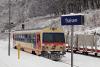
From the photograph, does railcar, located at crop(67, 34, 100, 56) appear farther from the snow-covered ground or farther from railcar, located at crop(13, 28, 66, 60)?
the snow-covered ground

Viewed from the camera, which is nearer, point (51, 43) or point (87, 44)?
point (51, 43)

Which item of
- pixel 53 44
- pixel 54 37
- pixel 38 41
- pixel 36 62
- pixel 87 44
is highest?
pixel 54 37

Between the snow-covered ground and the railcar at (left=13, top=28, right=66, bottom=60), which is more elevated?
the railcar at (left=13, top=28, right=66, bottom=60)

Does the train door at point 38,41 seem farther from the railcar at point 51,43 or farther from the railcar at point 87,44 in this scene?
the railcar at point 87,44

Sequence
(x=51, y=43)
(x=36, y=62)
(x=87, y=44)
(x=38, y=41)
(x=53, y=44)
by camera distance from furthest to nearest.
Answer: (x=87, y=44)
(x=38, y=41)
(x=51, y=43)
(x=53, y=44)
(x=36, y=62)

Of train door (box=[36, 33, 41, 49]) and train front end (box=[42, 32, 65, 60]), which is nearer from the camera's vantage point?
train front end (box=[42, 32, 65, 60])

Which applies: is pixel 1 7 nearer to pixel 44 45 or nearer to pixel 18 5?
pixel 18 5

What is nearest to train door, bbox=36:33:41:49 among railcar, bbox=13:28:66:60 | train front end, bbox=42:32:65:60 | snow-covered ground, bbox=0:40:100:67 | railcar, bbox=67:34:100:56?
railcar, bbox=13:28:66:60

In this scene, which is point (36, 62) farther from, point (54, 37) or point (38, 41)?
point (38, 41)

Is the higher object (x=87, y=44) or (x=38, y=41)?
(x=38, y=41)

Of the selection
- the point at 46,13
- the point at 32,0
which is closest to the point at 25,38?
the point at 46,13

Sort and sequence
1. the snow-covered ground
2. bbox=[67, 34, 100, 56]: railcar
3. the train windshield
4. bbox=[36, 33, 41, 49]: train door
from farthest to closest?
bbox=[67, 34, 100, 56]: railcar, bbox=[36, 33, 41, 49]: train door, the train windshield, the snow-covered ground

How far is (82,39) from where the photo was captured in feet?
141

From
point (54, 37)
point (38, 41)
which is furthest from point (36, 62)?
point (38, 41)
